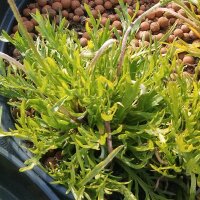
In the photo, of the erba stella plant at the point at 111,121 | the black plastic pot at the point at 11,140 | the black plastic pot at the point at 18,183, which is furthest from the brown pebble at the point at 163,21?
the black plastic pot at the point at 18,183

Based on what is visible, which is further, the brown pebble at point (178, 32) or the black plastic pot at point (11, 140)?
the brown pebble at point (178, 32)

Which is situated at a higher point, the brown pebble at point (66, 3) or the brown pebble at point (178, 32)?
the brown pebble at point (66, 3)

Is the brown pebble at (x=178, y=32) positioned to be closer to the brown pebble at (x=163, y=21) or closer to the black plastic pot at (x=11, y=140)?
the brown pebble at (x=163, y=21)

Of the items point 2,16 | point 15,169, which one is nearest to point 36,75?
point 15,169

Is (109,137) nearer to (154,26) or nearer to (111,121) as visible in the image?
(111,121)

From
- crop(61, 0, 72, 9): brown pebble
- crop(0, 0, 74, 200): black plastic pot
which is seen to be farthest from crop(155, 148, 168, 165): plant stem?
crop(61, 0, 72, 9): brown pebble

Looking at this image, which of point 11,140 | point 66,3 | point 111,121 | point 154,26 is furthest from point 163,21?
point 11,140
